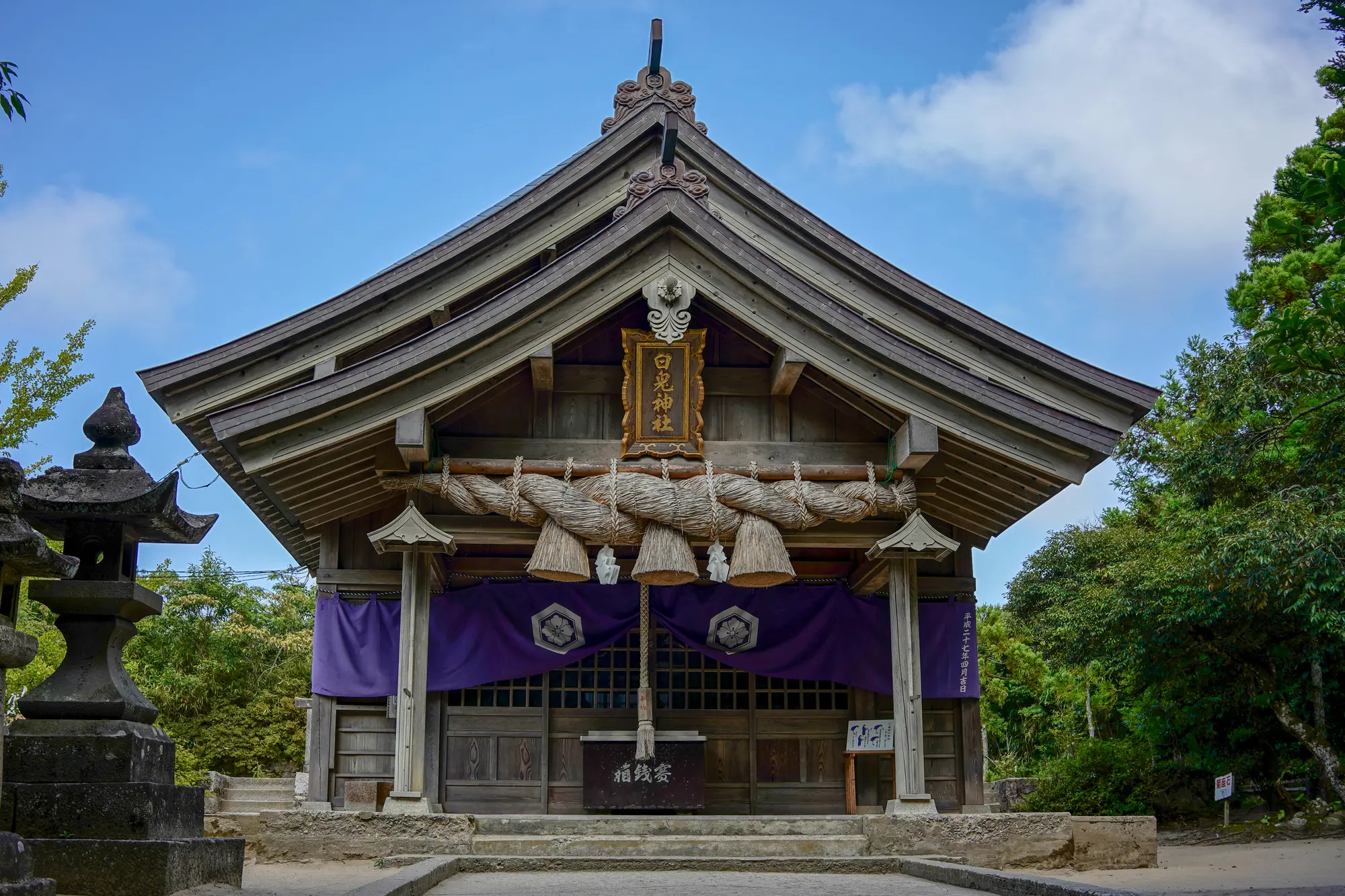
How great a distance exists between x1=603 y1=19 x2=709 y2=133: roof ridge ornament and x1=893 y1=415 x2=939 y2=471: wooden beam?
467 cm

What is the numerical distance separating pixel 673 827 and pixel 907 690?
7.98 ft

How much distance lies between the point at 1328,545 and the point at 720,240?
9127 mm

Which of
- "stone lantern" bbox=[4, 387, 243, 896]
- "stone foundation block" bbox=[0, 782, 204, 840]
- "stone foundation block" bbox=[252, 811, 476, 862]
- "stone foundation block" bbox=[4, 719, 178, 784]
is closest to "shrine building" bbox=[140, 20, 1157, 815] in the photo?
"stone foundation block" bbox=[252, 811, 476, 862]

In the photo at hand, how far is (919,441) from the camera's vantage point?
10.5m

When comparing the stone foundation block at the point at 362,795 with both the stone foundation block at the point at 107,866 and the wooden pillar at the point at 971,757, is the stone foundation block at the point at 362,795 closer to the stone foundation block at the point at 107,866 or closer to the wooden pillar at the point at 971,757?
the stone foundation block at the point at 107,866

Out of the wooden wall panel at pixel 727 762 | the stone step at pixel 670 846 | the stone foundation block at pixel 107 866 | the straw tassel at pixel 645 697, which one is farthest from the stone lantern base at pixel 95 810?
the wooden wall panel at pixel 727 762

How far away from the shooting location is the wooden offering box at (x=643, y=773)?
441 inches

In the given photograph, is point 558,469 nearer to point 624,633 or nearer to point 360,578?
point 624,633

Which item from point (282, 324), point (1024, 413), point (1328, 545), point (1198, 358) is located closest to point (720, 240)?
point (1024, 413)

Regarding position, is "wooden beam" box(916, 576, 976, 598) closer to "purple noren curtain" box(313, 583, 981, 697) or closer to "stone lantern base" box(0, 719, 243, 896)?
"purple noren curtain" box(313, 583, 981, 697)

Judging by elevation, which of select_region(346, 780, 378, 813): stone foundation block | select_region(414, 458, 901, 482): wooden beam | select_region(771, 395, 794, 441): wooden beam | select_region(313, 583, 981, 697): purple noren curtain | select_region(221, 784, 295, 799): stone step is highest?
select_region(771, 395, 794, 441): wooden beam

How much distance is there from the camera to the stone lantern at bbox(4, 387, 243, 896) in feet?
19.9

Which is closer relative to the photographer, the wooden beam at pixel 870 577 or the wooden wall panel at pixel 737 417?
the wooden wall panel at pixel 737 417

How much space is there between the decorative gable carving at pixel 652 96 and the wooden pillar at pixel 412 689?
18.6 feet
